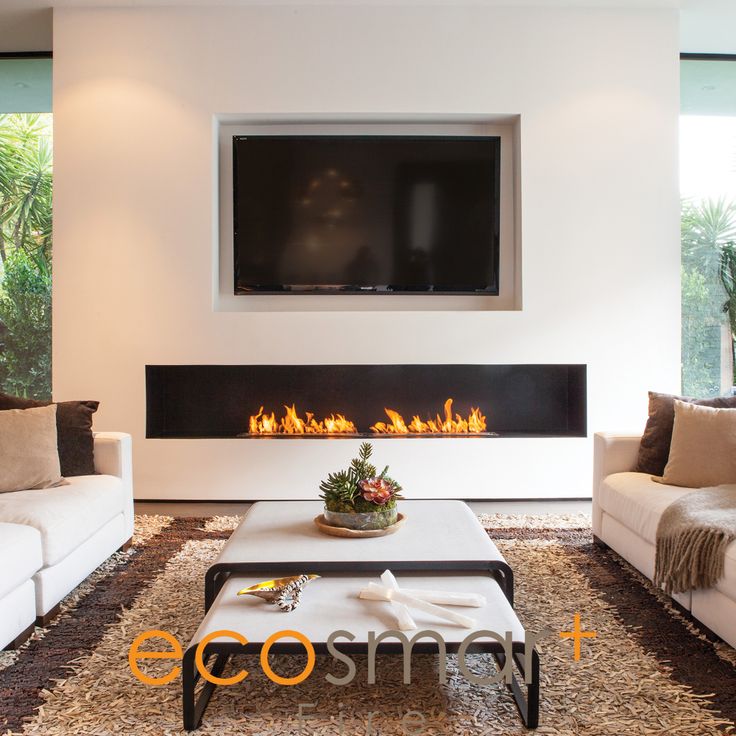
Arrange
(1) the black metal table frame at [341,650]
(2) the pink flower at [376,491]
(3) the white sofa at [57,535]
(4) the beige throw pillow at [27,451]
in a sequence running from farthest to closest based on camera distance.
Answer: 1. (4) the beige throw pillow at [27,451]
2. (2) the pink flower at [376,491]
3. (3) the white sofa at [57,535]
4. (1) the black metal table frame at [341,650]

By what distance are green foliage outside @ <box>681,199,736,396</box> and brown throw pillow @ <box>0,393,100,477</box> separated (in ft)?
12.4

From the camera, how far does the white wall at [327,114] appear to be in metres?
4.39

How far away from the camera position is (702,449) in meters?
2.98

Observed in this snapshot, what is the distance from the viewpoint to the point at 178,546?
136 inches

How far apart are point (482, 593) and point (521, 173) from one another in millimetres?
3139

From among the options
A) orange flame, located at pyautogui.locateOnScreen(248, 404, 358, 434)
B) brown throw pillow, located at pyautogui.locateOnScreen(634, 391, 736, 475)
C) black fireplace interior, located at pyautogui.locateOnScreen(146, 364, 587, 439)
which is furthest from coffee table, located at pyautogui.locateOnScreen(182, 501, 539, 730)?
black fireplace interior, located at pyautogui.locateOnScreen(146, 364, 587, 439)

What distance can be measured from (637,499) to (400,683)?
1.40 metres

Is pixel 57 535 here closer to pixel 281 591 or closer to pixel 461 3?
pixel 281 591

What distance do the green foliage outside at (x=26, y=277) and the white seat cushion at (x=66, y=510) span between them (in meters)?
1.94

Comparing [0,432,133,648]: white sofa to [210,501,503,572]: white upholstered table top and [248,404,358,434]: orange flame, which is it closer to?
[210,501,503,572]: white upholstered table top

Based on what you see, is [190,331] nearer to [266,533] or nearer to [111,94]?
[111,94]

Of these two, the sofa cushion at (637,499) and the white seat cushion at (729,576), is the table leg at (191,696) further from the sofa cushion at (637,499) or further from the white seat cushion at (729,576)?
the sofa cushion at (637,499)

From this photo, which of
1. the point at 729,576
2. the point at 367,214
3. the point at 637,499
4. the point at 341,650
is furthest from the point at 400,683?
the point at 367,214

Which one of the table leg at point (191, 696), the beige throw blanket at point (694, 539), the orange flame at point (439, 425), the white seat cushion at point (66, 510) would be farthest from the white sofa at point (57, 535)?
the beige throw blanket at point (694, 539)
